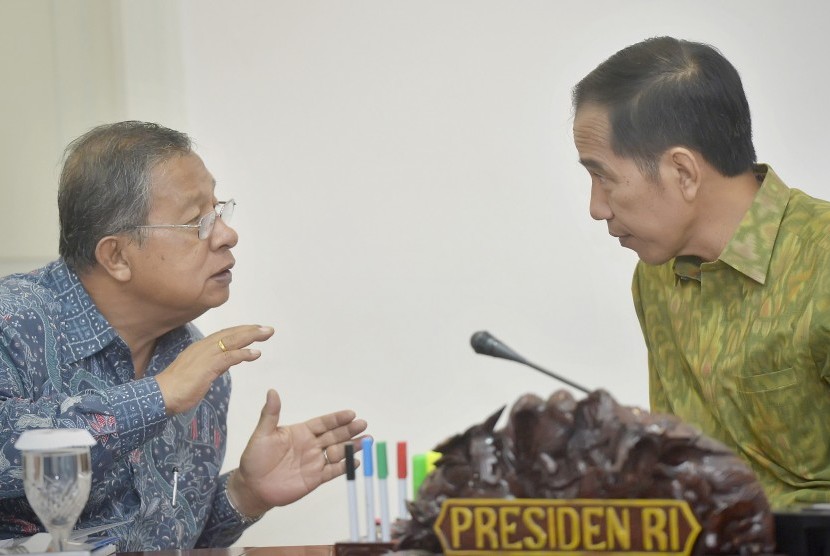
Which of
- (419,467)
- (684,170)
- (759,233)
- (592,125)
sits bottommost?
(419,467)

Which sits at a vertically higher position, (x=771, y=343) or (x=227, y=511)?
(x=771, y=343)

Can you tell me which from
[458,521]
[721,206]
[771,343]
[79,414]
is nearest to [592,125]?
[721,206]

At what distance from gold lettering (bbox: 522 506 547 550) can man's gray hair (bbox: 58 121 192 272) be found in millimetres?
1304

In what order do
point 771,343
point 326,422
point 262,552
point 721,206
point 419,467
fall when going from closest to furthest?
point 419,467, point 262,552, point 771,343, point 721,206, point 326,422

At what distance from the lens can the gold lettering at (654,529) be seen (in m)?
1.10

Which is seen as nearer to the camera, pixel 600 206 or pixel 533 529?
pixel 533 529

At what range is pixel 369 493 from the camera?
1.43m

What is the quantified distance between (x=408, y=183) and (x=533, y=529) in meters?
2.12

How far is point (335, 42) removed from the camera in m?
3.19

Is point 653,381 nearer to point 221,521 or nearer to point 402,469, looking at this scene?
point 402,469

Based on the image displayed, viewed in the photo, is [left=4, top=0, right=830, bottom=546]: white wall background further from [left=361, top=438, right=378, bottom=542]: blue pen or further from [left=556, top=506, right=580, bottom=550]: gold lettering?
[left=556, top=506, right=580, bottom=550]: gold lettering

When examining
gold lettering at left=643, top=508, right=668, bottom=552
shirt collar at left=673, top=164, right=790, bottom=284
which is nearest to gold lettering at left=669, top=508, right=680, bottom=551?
gold lettering at left=643, top=508, right=668, bottom=552

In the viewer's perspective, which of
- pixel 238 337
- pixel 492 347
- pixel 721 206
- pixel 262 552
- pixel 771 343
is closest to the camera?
pixel 492 347

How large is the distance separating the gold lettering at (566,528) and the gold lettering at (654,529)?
0.08 meters
